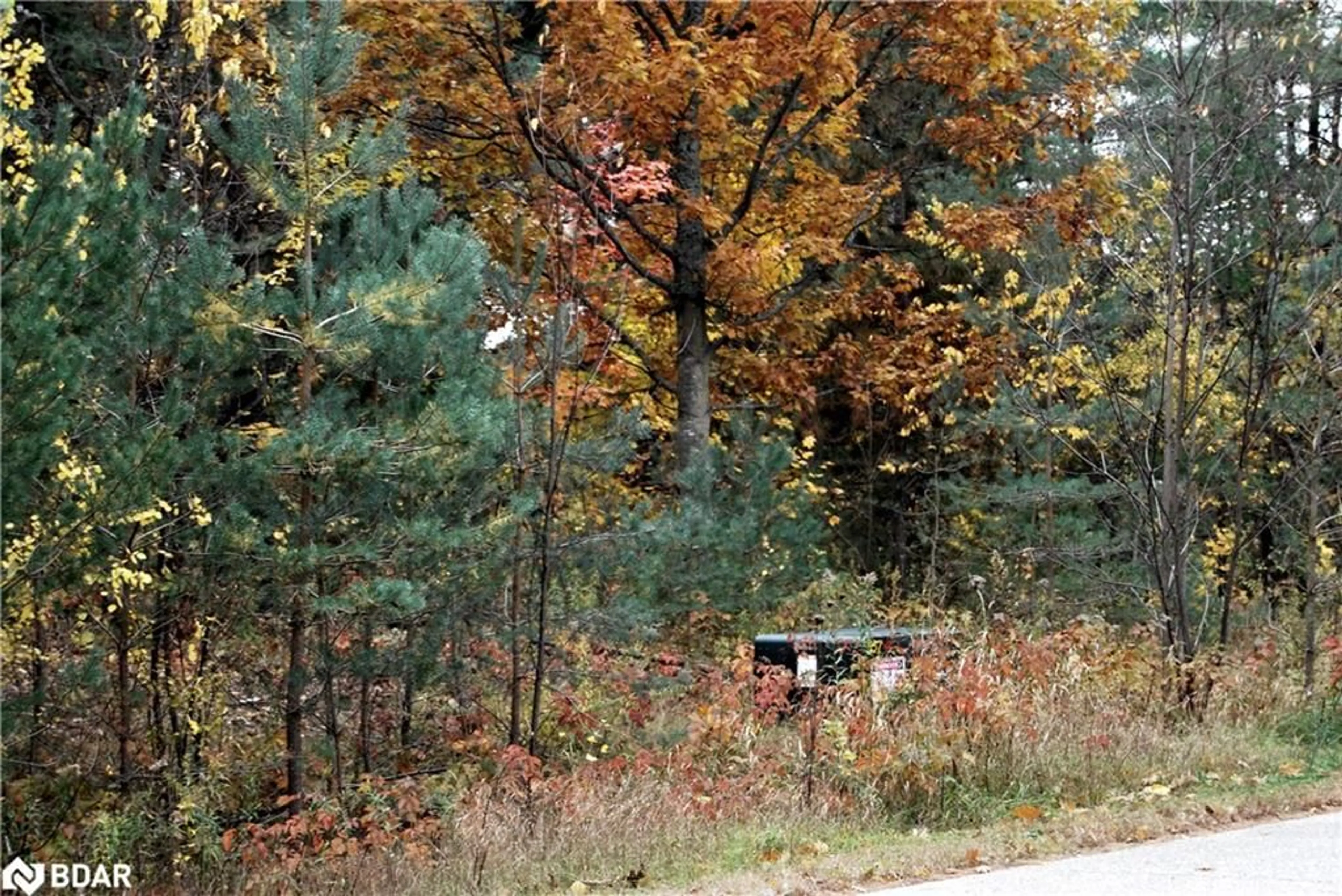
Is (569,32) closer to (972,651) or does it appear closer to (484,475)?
(484,475)

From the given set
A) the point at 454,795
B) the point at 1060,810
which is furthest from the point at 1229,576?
the point at 454,795

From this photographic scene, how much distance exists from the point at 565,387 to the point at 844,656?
4.03m

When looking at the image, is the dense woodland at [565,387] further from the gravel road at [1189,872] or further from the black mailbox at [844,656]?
the gravel road at [1189,872]

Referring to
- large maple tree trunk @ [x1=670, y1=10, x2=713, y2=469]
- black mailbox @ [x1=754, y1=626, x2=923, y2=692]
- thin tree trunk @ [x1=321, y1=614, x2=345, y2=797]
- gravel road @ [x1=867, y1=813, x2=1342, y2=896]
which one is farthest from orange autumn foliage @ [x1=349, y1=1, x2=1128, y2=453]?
gravel road @ [x1=867, y1=813, x2=1342, y2=896]

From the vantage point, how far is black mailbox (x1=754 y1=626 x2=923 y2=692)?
995cm

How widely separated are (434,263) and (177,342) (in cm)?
153
